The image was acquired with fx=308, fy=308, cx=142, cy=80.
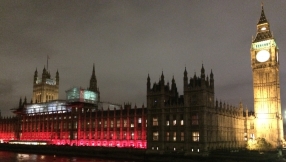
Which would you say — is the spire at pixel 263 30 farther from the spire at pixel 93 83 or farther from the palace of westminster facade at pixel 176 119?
the spire at pixel 93 83

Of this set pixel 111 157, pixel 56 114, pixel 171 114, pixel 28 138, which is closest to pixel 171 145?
pixel 171 114

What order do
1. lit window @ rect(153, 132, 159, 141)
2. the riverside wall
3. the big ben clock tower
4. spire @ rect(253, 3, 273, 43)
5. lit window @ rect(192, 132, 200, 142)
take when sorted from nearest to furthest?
the riverside wall → lit window @ rect(192, 132, 200, 142) → lit window @ rect(153, 132, 159, 141) → the big ben clock tower → spire @ rect(253, 3, 273, 43)

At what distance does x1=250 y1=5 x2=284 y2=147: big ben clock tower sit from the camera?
105 meters

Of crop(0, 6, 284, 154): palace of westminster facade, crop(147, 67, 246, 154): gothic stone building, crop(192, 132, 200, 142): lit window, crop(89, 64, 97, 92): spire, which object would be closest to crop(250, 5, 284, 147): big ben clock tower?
crop(0, 6, 284, 154): palace of westminster facade

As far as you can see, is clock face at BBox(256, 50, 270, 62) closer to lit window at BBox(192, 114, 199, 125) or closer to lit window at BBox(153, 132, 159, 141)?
lit window at BBox(192, 114, 199, 125)

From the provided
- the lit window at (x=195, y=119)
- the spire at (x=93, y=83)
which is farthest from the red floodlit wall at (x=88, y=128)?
the spire at (x=93, y=83)

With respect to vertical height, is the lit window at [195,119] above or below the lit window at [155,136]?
above

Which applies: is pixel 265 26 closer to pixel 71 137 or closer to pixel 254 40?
pixel 254 40

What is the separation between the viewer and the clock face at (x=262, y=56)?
111 m

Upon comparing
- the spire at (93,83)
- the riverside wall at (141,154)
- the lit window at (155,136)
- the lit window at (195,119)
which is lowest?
the riverside wall at (141,154)

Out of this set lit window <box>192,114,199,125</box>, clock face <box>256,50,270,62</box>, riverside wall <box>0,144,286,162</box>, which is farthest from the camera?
clock face <box>256,50,270,62</box>

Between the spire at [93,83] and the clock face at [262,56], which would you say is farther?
the spire at [93,83]

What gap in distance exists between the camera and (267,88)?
10962 cm

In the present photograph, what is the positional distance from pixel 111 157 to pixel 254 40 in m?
69.1
